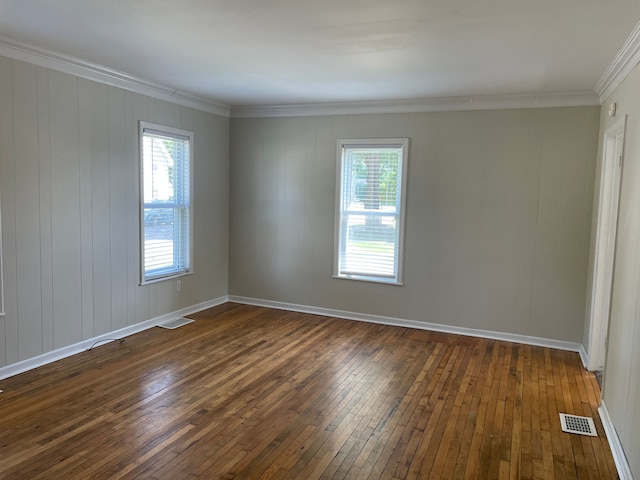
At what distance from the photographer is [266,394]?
3.48 m

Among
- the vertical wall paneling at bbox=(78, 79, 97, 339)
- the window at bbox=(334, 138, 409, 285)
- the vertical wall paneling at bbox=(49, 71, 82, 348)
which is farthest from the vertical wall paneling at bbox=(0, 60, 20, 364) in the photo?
the window at bbox=(334, 138, 409, 285)

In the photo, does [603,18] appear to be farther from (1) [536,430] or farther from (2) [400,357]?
(2) [400,357]

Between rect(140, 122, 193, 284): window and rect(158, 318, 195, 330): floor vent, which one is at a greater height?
rect(140, 122, 193, 284): window

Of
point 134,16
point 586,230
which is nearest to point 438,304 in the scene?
point 586,230

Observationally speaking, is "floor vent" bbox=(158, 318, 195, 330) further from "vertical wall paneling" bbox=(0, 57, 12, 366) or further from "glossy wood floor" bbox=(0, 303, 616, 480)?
"vertical wall paneling" bbox=(0, 57, 12, 366)

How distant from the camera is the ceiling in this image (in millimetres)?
2578

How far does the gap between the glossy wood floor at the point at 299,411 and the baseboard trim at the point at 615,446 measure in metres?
0.05

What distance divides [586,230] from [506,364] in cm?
151

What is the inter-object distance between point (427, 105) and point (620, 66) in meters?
1.92

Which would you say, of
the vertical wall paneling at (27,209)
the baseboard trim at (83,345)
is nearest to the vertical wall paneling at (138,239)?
the baseboard trim at (83,345)

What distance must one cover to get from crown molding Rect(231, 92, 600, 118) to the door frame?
696 millimetres

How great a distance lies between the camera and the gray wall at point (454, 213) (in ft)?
15.1

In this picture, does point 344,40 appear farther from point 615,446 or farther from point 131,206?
point 615,446

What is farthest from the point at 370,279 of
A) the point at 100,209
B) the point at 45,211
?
the point at 45,211
